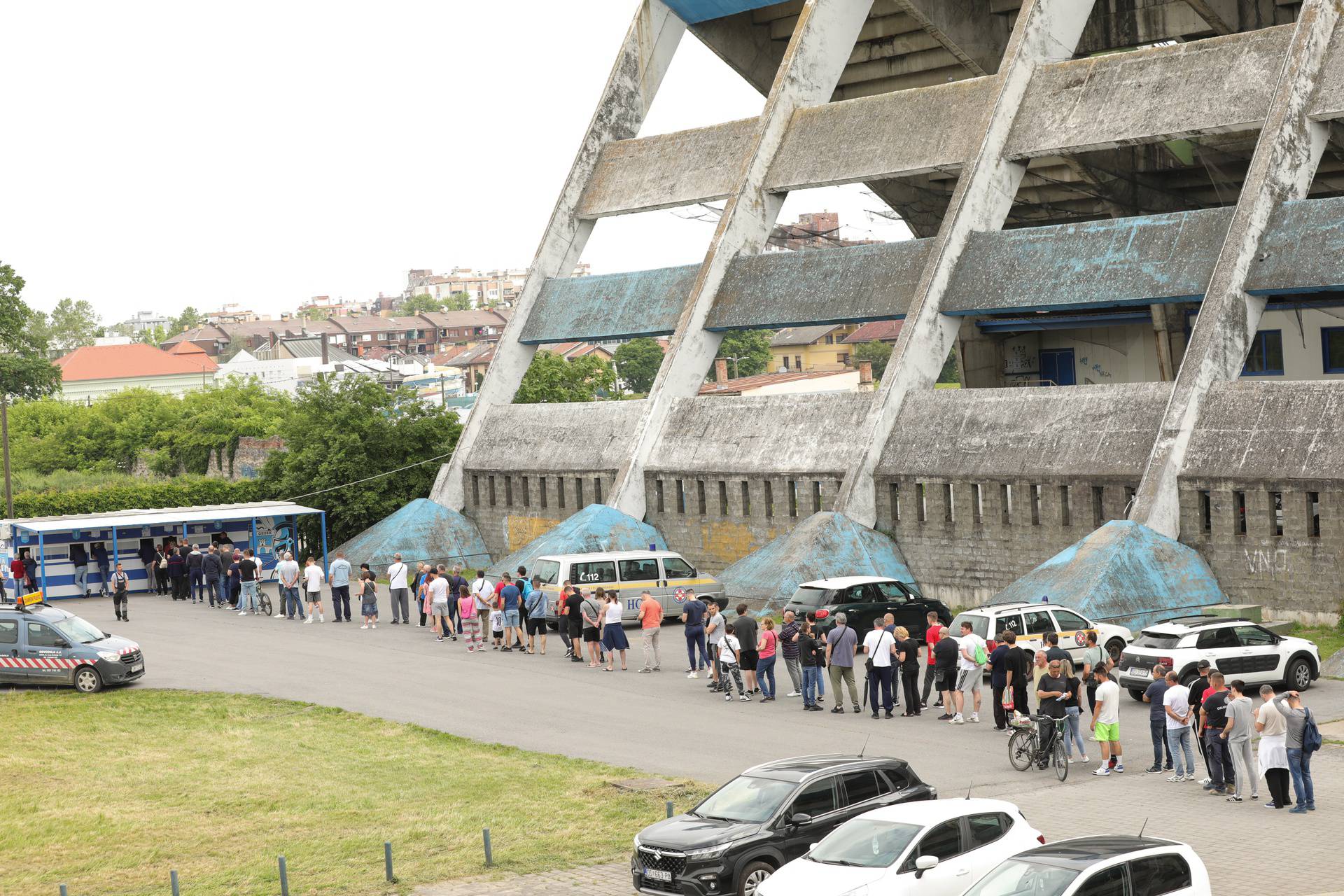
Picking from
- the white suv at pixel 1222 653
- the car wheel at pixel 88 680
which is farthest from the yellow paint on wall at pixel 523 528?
the white suv at pixel 1222 653

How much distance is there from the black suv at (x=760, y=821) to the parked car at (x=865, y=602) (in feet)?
41.3

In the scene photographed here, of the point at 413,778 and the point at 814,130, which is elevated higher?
the point at 814,130

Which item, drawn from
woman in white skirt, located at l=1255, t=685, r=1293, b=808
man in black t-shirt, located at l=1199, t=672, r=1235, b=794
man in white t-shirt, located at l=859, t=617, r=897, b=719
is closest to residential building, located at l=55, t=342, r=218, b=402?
man in white t-shirt, located at l=859, t=617, r=897, b=719

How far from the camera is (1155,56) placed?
3509cm

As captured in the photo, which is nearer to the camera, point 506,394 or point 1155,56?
point 1155,56

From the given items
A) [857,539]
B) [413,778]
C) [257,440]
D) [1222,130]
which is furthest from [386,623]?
[257,440]

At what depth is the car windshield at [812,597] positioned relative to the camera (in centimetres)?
2827

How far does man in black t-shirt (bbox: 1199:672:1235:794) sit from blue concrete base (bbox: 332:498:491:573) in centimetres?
2668

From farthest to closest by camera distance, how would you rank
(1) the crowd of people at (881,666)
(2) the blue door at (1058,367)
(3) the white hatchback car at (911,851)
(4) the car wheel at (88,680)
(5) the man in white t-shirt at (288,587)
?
1. (2) the blue door at (1058,367)
2. (5) the man in white t-shirt at (288,587)
3. (4) the car wheel at (88,680)
4. (1) the crowd of people at (881,666)
5. (3) the white hatchback car at (911,851)

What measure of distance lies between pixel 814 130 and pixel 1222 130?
1141 cm

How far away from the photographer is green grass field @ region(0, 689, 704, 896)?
1616cm

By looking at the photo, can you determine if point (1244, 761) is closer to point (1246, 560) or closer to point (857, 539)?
point (1246, 560)

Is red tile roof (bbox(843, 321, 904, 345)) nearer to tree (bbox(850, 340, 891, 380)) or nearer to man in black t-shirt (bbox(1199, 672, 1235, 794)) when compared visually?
tree (bbox(850, 340, 891, 380))

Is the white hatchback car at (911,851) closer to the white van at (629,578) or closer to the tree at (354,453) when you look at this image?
the white van at (629,578)
